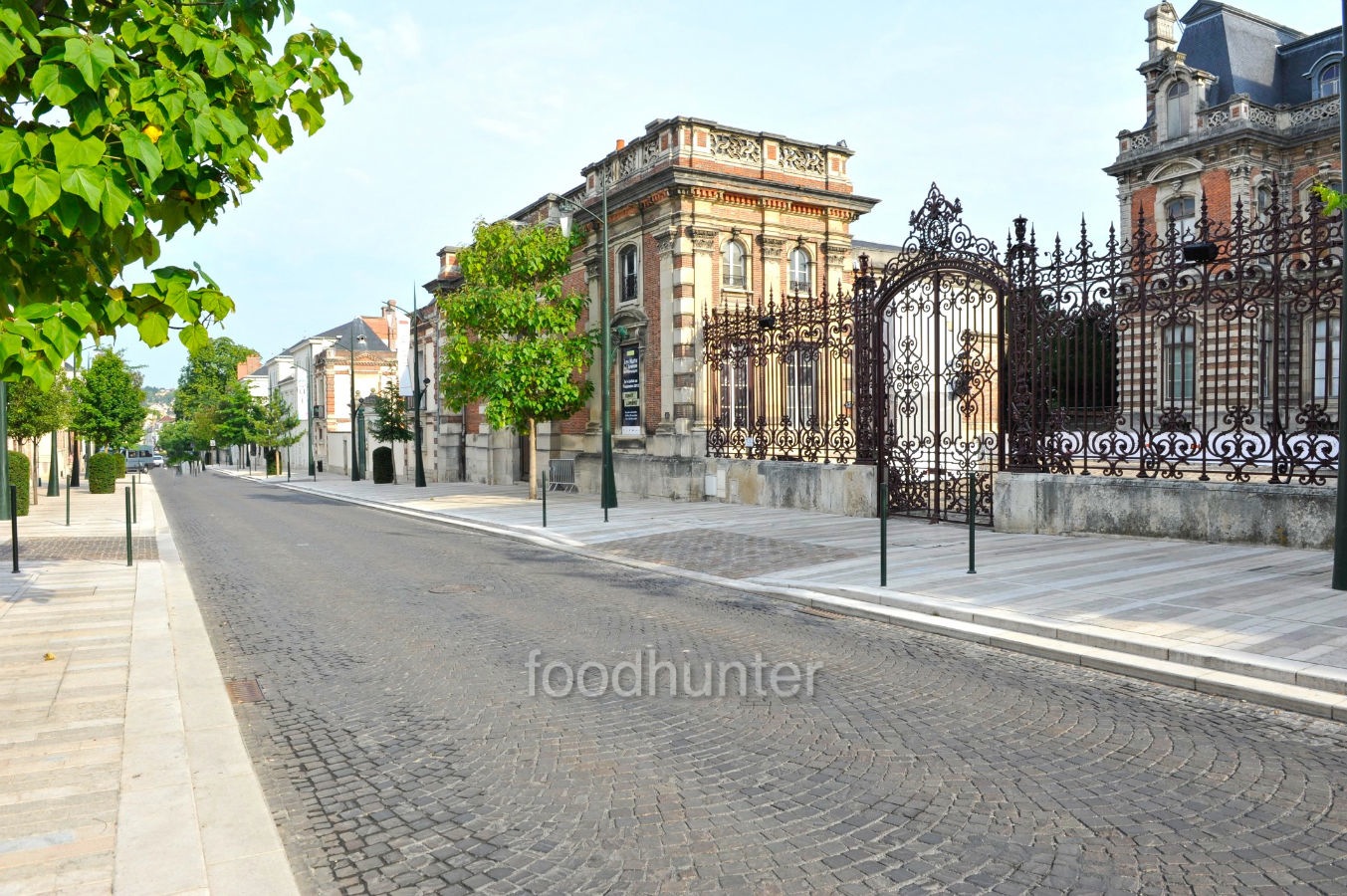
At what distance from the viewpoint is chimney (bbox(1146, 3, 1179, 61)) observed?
125 feet

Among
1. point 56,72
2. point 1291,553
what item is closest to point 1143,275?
point 1291,553

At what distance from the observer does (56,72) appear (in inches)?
149

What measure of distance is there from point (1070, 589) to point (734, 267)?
16817mm

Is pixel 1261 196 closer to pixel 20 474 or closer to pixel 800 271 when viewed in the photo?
pixel 800 271

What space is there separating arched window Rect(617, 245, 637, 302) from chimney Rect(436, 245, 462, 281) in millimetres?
17931

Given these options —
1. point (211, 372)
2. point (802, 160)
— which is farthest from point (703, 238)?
point (211, 372)

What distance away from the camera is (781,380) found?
19812 mm

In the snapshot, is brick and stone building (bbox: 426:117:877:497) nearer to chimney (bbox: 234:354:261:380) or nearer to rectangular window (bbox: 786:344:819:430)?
rectangular window (bbox: 786:344:819:430)

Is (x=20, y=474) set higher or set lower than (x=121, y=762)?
higher

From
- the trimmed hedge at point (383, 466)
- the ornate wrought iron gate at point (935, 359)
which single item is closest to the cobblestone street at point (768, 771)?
the ornate wrought iron gate at point (935, 359)

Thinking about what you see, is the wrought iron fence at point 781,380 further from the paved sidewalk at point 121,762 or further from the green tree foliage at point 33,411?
the green tree foliage at point 33,411

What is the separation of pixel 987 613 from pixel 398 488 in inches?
1214

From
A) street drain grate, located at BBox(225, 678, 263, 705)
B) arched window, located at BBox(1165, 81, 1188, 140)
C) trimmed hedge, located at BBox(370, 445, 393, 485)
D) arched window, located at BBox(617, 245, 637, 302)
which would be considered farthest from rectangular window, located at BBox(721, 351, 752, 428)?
arched window, located at BBox(1165, 81, 1188, 140)

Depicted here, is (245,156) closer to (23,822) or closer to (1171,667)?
(23,822)
